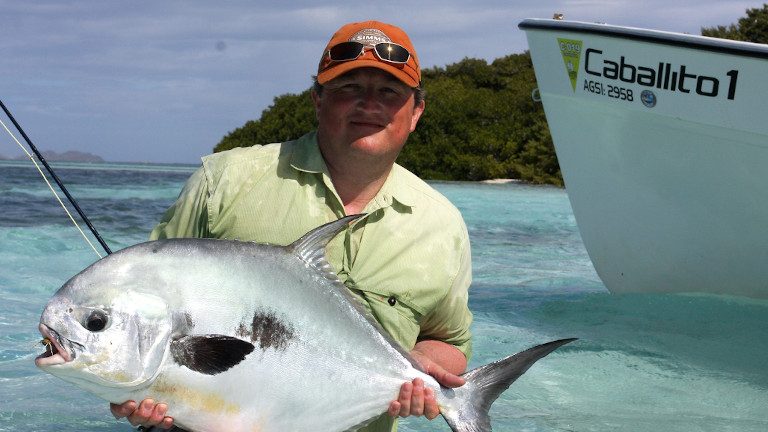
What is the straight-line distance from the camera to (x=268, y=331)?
2.24 m

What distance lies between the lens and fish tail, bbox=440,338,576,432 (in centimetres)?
248

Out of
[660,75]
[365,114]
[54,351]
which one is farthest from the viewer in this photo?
[660,75]

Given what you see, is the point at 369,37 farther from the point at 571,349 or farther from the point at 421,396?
the point at 571,349

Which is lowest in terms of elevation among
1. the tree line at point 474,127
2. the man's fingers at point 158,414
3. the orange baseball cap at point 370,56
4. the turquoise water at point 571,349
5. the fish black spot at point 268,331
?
the tree line at point 474,127

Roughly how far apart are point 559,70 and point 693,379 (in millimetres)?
2626

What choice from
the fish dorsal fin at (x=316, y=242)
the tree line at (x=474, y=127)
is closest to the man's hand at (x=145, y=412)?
the fish dorsal fin at (x=316, y=242)

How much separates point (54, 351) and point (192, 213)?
0.80 meters

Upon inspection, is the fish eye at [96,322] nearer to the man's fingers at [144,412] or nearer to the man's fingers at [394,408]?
the man's fingers at [144,412]

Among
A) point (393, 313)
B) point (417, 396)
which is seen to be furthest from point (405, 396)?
point (393, 313)

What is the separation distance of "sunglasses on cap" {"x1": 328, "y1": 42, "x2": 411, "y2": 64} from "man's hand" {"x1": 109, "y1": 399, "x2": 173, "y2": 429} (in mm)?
1168

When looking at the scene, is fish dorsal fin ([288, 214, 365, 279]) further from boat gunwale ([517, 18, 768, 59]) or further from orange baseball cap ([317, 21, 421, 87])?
boat gunwale ([517, 18, 768, 59])

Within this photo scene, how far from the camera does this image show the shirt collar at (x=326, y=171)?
9.14 ft

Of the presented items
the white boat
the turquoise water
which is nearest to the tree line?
the turquoise water

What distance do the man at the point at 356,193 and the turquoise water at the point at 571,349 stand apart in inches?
30.0
